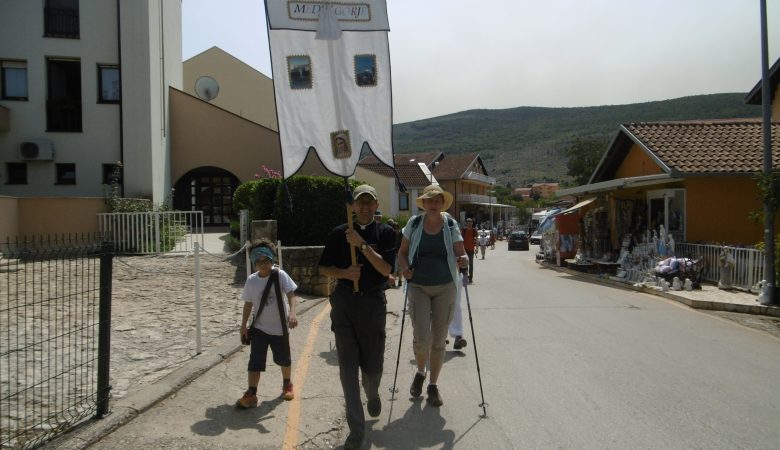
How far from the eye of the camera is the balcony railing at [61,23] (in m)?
20.1

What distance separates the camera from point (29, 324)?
7.02 meters

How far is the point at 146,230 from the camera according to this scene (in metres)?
15.2

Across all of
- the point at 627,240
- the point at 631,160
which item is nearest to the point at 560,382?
the point at 627,240

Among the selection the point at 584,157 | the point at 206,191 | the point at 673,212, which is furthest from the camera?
the point at 584,157

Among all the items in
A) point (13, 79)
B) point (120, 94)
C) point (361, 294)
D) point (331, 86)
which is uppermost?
point (13, 79)

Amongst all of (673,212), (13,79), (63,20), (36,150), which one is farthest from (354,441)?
(13,79)

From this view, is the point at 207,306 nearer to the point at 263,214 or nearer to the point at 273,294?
the point at 273,294

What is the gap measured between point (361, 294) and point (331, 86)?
1.86 meters

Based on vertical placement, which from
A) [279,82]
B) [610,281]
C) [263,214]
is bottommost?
[610,281]

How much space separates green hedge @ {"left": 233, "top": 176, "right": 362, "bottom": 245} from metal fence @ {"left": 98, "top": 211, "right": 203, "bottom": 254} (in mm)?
1938

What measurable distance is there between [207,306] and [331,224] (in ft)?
18.3

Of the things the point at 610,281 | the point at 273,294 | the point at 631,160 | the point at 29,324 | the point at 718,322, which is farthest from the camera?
the point at 631,160

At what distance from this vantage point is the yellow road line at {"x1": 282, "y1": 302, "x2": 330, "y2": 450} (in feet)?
15.2

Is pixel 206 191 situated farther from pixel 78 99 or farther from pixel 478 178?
pixel 478 178
